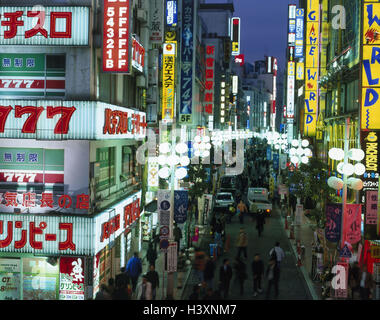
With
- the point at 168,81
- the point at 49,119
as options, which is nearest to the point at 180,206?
the point at 49,119

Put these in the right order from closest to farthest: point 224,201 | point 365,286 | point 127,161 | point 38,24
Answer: point 365,286 → point 38,24 → point 127,161 → point 224,201

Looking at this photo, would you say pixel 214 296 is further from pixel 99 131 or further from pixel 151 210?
pixel 151 210

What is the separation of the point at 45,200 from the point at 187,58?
23406mm

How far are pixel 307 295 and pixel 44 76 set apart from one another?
39.3 ft

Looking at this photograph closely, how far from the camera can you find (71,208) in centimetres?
1672

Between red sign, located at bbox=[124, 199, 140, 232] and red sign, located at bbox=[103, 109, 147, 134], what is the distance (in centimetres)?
304

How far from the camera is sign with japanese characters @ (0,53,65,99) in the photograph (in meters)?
17.1

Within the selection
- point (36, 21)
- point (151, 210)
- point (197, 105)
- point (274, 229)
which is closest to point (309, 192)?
point (274, 229)

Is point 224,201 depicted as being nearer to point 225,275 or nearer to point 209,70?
point 225,275

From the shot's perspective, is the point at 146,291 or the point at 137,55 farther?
the point at 137,55

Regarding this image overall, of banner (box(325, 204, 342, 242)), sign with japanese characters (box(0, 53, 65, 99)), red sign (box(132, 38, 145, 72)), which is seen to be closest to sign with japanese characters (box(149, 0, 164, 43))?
red sign (box(132, 38, 145, 72))

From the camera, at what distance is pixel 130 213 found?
21.2 meters

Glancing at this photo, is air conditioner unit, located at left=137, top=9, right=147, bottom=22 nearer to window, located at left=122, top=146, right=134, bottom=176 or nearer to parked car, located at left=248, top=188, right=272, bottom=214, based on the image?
window, located at left=122, top=146, right=134, bottom=176

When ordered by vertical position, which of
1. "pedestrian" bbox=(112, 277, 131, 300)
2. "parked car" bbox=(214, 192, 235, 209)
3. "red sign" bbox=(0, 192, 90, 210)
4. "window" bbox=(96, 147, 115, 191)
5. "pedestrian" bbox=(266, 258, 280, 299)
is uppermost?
"window" bbox=(96, 147, 115, 191)
